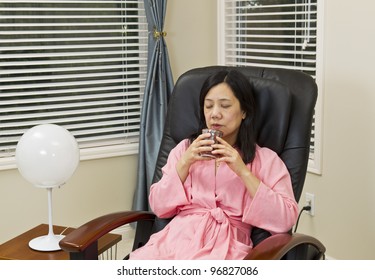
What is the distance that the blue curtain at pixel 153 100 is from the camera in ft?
11.7

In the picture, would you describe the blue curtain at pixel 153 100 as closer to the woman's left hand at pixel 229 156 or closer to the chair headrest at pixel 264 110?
the chair headrest at pixel 264 110

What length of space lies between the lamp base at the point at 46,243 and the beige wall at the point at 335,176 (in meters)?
0.88

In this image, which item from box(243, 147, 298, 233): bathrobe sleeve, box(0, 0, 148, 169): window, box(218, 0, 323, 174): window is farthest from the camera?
box(0, 0, 148, 169): window

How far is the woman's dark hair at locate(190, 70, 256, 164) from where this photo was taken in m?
2.31

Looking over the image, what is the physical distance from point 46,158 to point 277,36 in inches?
64.2

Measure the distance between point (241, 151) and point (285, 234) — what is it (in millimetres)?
398

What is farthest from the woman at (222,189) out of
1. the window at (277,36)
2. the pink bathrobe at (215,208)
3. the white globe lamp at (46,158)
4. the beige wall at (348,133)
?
the window at (277,36)

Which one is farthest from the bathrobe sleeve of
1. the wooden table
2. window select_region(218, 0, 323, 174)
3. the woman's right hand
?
window select_region(218, 0, 323, 174)

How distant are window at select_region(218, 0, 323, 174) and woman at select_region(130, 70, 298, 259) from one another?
35.3 inches

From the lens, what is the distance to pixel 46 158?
2395mm

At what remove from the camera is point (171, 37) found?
3.73 metres

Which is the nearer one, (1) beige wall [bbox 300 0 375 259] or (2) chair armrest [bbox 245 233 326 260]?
(2) chair armrest [bbox 245 233 326 260]

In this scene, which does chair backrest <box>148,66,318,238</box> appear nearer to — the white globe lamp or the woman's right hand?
the woman's right hand

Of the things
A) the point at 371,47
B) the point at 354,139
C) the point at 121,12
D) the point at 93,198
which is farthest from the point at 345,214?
the point at 121,12
